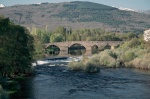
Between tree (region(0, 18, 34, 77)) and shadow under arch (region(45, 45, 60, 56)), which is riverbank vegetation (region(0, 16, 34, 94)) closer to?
tree (region(0, 18, 34, 77))

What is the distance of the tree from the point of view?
71.9m

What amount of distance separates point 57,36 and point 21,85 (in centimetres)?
11805

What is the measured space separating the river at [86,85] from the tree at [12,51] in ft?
12.2

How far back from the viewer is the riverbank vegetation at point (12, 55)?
70688 mm

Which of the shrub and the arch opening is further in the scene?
the arch opening

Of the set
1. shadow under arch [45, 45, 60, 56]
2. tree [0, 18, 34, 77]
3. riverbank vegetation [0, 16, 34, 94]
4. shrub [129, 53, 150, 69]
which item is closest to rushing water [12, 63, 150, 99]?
riverbank vegetation [0, 16, 34, 94]

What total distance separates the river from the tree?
3.71 m

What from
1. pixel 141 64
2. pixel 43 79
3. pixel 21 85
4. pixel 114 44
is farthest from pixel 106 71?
pixel 114 44

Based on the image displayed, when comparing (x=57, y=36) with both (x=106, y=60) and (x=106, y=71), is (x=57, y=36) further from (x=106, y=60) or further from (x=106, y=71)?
(x=106, y=71)

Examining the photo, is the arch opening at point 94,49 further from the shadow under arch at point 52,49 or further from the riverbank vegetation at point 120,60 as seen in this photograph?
the riverbank vegetation at point 120,60

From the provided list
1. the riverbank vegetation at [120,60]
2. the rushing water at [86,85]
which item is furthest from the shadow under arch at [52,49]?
the rushing water at [86,85]

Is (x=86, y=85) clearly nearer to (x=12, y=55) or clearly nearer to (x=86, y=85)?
(x=86, y=85)

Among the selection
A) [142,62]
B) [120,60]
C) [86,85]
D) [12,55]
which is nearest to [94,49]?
[120,60]

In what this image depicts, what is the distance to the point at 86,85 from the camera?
73.4 meters
